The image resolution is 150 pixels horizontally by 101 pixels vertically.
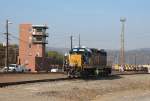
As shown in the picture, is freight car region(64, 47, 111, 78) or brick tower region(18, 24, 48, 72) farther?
brick tower region(18, 24, 48, 72)

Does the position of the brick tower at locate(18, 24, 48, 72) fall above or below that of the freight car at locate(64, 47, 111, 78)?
above

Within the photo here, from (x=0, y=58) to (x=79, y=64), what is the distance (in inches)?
3419

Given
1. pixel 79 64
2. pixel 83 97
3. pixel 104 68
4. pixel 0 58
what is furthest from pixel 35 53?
pixel 83 97

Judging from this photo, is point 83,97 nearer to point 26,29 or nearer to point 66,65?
point 66,65

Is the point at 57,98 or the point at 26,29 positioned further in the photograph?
the point at 26,29

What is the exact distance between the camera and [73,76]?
49125mm

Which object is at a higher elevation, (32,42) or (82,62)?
(32,42)

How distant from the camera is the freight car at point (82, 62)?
159ft

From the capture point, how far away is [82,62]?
1927 inches

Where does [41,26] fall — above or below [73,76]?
above

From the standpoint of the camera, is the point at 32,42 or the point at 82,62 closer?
the point at 82,62

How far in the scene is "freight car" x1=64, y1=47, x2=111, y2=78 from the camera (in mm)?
48406

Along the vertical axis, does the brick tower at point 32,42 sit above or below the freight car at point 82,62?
above

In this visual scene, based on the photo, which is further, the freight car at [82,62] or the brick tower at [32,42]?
the brick tower at [32,42]
